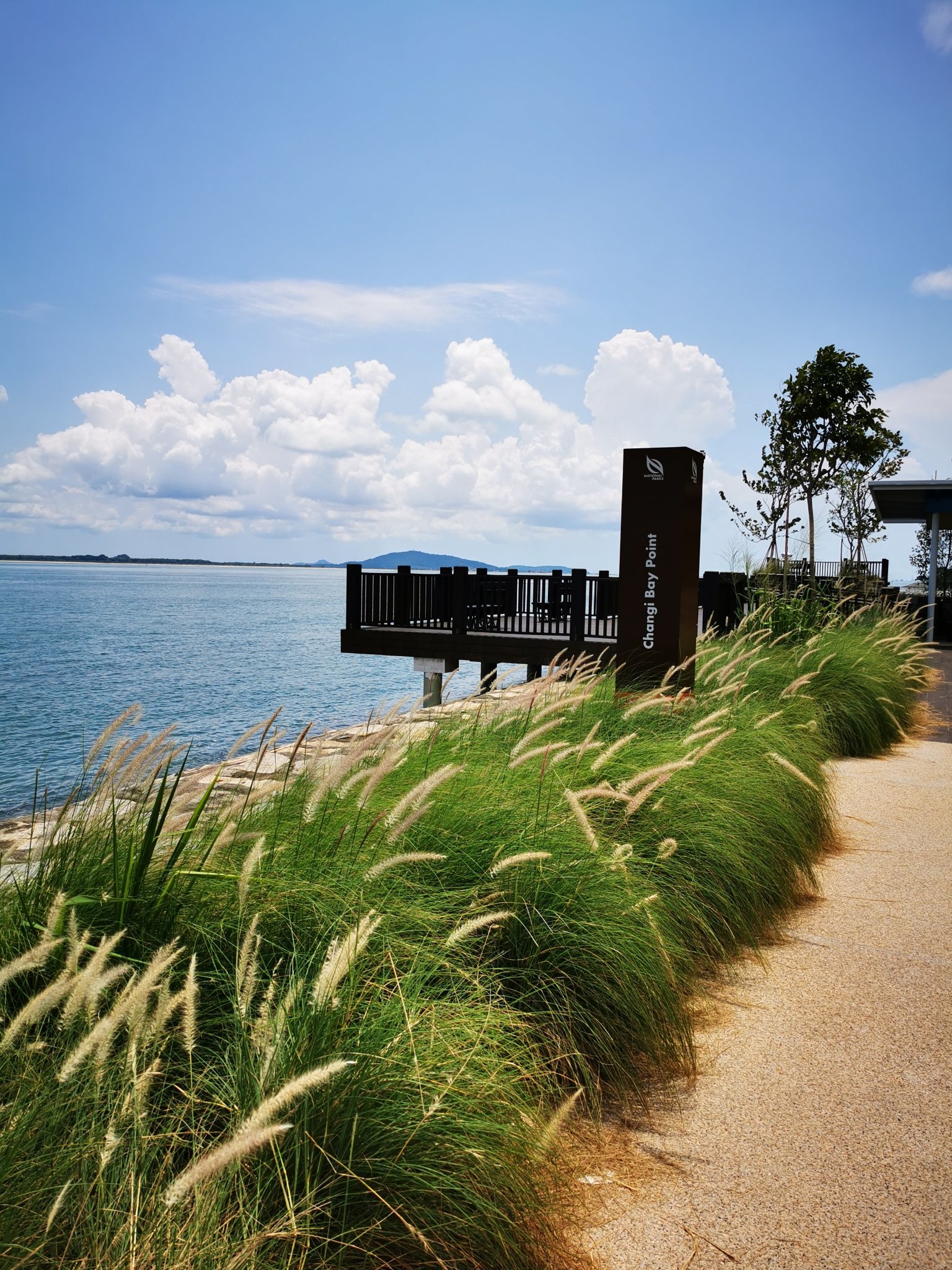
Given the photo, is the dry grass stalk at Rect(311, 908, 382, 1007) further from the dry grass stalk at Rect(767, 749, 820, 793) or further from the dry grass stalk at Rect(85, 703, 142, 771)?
the dry grass stalk at Rect(767, 749, 820, 793)

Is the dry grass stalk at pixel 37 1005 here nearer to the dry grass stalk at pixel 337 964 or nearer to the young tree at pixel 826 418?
the dry grass stalk at pixel 337 964

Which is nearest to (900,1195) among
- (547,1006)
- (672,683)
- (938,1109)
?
(938,1109)

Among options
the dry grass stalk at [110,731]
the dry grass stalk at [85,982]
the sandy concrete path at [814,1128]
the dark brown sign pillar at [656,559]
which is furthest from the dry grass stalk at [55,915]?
the dark brown sign pillar at [656,559]

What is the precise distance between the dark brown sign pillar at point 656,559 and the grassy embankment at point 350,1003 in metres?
2.79

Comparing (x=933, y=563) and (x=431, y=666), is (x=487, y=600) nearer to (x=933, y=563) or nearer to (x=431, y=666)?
(x=431, y=666)

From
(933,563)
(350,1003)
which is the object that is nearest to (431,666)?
(933,563)

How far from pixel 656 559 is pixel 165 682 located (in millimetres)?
22321

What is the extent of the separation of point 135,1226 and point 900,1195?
185 cm

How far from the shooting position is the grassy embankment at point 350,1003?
1489 mm

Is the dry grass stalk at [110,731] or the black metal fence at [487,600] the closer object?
the dry grass stalk at [110,731]

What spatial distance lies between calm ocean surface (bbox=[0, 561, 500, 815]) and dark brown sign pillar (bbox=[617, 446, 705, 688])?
2371mm

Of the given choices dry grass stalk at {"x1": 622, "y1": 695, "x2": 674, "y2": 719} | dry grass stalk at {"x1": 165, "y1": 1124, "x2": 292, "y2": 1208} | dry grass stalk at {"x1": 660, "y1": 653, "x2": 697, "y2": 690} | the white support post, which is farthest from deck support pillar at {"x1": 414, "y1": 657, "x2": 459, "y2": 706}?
dry grass stalk at {"x1": 165, "y1": 1124, "x2": 292, "y2": 1208}

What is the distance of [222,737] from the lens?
14.9 meters

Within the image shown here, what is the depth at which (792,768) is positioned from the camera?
13.3ft
